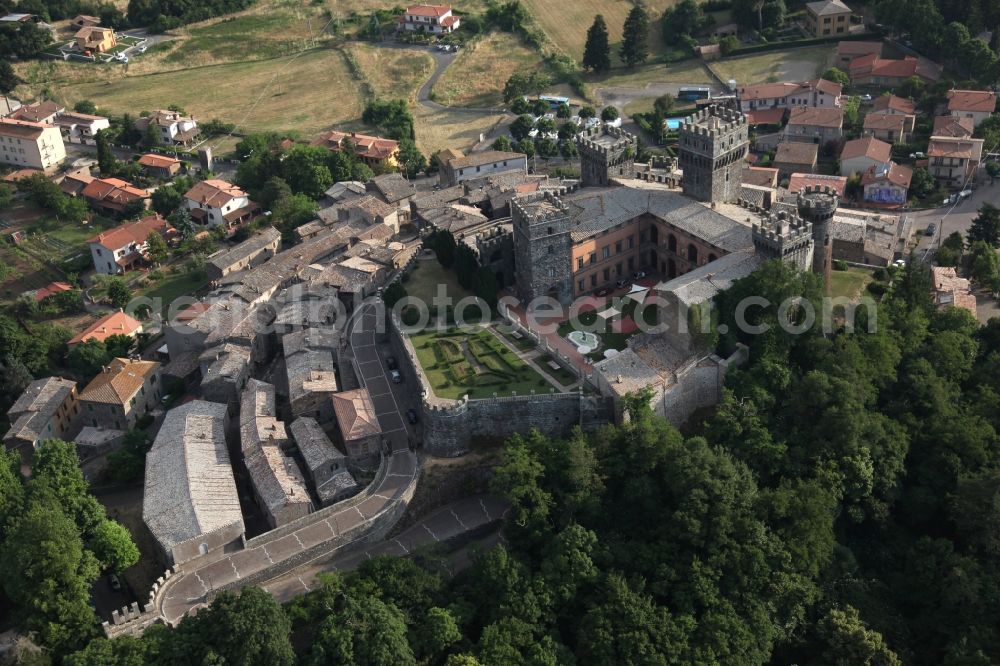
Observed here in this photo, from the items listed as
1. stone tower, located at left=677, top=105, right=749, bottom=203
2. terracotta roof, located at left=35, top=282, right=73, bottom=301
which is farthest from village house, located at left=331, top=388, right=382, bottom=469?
terracotta roof, located at left=35, top=282, right=73, bottom=301

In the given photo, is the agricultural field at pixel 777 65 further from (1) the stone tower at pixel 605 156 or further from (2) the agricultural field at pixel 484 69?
A: (1) the stone tower at pixel 605 156

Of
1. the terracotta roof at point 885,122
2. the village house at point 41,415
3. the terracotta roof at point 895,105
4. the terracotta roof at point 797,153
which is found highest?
the terracotta roof at point 895,105

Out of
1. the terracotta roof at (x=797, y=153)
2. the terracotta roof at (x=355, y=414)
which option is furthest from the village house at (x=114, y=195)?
the terracotta roof at (x=797, y=153)

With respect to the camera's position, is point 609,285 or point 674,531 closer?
point 674,531

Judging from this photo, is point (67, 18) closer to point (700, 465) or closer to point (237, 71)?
point (237, 71)

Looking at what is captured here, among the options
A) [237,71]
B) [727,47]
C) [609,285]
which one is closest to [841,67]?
[727,47]

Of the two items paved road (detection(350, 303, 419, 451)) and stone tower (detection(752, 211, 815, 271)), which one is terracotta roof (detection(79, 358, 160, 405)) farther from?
stone tower (detection(752, 211, 815, 271))
